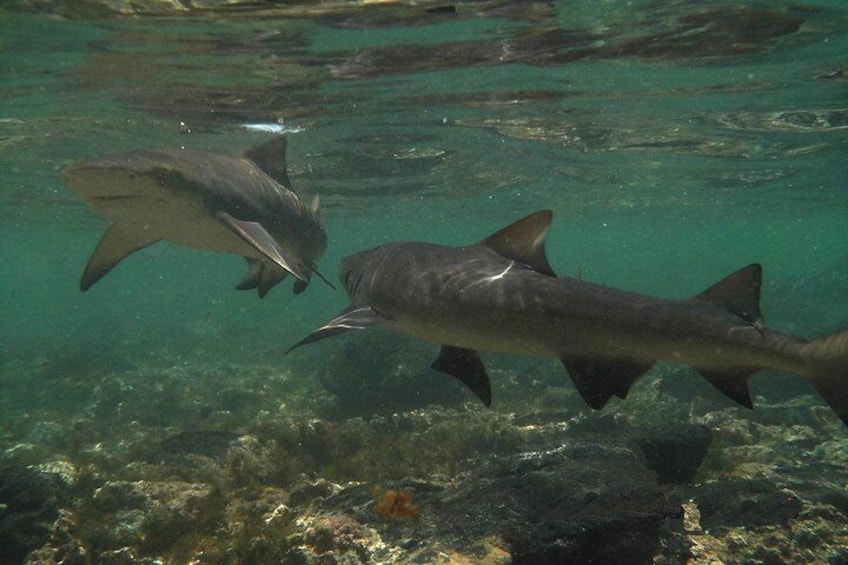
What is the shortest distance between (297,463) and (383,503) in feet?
15.3

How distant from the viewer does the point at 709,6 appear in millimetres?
10156

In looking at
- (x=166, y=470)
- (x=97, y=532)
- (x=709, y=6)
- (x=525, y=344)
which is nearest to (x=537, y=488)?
(x=525, y=344)

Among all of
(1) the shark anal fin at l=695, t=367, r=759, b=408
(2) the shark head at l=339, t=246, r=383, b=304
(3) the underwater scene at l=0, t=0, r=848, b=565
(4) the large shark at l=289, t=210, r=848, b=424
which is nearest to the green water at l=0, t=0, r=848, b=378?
(3) the underwater scene at l=0, t=0, r=848, b=565

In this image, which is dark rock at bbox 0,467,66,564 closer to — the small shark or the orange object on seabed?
the small shark

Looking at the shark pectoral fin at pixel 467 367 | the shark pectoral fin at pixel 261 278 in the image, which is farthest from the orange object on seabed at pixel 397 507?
the shark pectoral fin at pixel 261 278

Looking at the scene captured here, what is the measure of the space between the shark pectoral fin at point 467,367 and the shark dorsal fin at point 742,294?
2.07 meters

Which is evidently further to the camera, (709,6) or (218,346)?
(218,346)

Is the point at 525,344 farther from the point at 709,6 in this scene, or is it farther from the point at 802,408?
the point at 802,408

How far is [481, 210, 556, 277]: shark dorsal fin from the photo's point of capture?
483 cm

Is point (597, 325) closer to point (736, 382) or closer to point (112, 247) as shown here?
point (736, 382)

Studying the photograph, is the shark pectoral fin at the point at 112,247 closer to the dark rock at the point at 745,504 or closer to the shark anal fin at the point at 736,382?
the shark anal fin at the point at 736,382

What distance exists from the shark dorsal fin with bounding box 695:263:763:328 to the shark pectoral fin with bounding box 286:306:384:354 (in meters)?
2.85

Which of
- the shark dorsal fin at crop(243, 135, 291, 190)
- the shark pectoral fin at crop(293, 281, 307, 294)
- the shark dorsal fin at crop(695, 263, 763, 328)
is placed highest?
the shark dorsal fin at crop(243, 135, 291, 190)

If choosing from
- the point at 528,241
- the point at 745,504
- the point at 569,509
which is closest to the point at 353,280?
the point at 528,241
